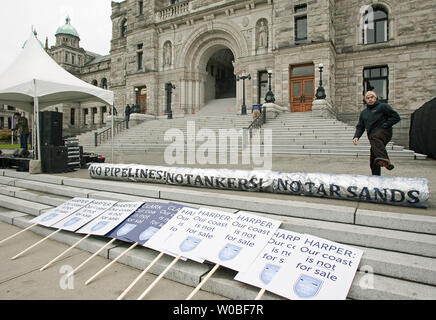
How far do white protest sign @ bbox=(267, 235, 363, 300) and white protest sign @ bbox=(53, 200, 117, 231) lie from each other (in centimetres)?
289

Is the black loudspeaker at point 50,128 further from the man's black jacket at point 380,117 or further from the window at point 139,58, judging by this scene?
the window at point 139,58

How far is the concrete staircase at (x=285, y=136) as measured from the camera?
11055 mm

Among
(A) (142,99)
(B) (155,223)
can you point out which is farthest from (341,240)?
(A) (142,99)

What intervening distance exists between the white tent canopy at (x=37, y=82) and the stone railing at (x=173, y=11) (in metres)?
18.4

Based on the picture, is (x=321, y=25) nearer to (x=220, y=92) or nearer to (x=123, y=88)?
(x=220, y=92)

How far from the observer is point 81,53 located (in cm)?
4788

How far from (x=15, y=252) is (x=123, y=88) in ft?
103

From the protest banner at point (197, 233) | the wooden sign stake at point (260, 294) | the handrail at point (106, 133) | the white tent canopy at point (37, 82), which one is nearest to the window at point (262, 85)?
the handrail at point (106, 133)

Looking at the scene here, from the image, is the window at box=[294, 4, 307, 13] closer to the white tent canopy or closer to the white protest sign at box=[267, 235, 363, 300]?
the white tent canopy

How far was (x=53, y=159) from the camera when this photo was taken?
7.26 m

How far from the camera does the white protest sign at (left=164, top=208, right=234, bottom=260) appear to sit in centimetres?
288

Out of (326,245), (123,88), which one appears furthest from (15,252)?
(123,88)

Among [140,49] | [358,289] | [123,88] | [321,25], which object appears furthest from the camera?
[123,88]

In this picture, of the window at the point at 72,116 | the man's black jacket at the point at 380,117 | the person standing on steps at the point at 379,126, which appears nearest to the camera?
the person standing on steps at the point at 379,126
